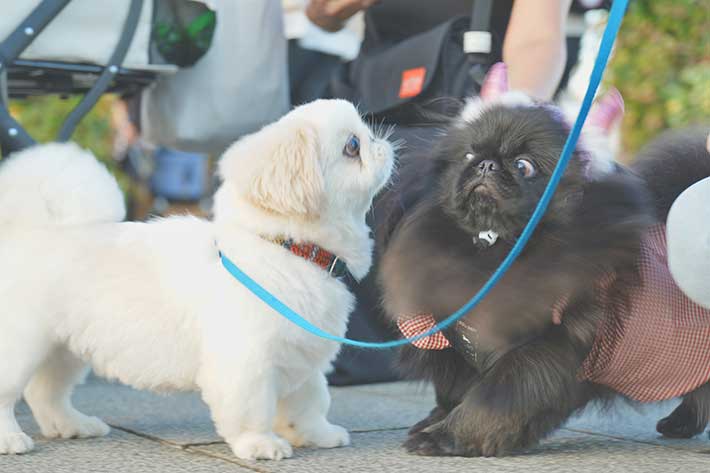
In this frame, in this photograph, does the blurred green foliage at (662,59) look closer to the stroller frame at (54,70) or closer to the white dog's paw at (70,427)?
the stroller frame at (54,70)

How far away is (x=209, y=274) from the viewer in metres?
2.67

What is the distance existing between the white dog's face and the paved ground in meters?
0.67

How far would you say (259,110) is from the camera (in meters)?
4.08

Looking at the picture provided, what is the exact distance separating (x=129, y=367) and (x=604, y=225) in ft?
4.30

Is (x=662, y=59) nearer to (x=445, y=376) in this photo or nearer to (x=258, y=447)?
(x=445, y=376)

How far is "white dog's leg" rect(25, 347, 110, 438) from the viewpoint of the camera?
2947 mm

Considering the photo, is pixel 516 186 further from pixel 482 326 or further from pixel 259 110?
pixel 259 110

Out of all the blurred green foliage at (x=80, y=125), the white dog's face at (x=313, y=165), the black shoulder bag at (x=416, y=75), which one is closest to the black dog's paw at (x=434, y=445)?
the white dog's face at (x=313, y=165)

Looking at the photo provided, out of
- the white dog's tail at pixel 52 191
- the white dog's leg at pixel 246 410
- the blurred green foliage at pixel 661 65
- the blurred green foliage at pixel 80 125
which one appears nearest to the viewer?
the white dog's leg at pixel 246 410

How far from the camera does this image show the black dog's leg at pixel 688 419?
2.83 meters

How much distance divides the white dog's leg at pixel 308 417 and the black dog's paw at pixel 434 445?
25 cm

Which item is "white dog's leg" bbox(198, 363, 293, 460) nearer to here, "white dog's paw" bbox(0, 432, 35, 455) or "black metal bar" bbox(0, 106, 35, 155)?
"white dog's paw" bbox(0, 432, 35, 455)

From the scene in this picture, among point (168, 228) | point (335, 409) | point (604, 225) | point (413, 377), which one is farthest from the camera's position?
point (335, 409)

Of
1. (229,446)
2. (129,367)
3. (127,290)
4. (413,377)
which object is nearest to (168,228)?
(127,290)
